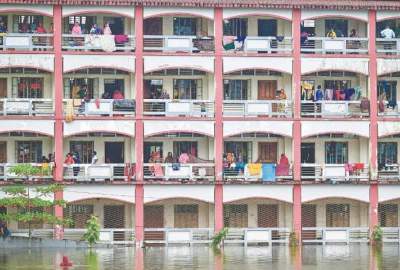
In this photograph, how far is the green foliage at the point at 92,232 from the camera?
67.3m

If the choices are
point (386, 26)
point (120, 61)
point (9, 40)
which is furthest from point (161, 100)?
point (386, 26)

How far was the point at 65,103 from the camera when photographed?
71562mm

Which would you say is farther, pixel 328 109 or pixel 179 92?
pixel 179 92

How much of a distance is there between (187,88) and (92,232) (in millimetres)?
10923

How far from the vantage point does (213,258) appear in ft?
200

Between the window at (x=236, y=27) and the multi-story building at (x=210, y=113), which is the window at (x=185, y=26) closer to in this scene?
the multi-story building at (x=210, y=113)

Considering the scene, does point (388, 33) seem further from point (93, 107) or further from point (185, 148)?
point (93, 107)

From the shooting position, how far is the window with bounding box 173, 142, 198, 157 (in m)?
74.2

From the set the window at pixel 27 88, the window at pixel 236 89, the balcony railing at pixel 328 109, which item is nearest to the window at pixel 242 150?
the window at pixel 236 89

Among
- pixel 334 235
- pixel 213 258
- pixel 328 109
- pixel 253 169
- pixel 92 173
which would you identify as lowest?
pixel 213 258

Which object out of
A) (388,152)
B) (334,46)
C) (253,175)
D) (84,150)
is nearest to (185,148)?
(253,175)

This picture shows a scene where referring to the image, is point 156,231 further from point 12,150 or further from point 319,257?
point 319,257

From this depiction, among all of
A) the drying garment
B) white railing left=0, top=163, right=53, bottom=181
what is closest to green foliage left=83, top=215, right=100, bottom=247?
white railing left=0, top=163, right=53, bottom=181

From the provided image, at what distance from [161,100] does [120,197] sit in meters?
5.35
